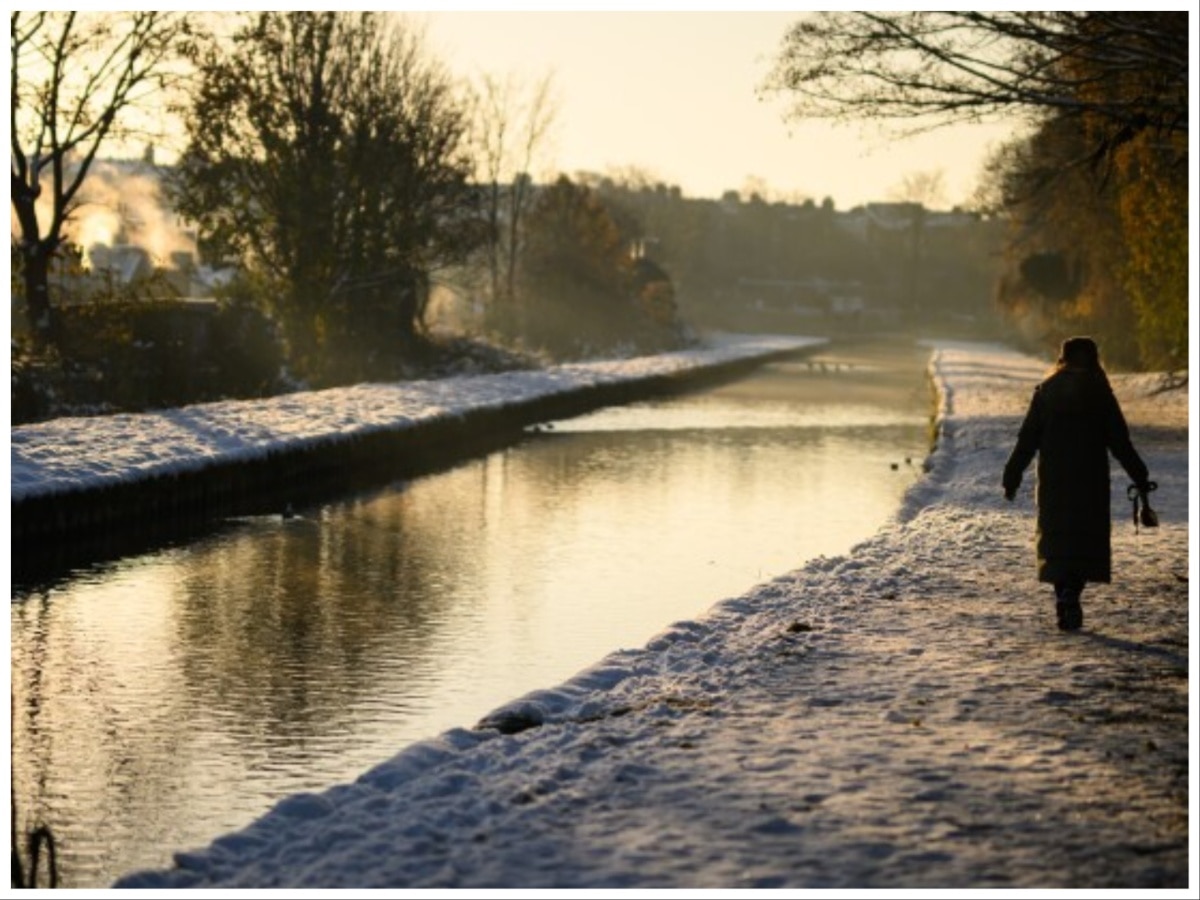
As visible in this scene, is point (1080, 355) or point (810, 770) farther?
point (1080, 355)

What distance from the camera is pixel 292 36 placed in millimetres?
39875

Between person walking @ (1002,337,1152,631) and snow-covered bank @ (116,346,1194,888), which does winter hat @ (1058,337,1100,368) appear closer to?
person walking @ (1002,337,1152,631)

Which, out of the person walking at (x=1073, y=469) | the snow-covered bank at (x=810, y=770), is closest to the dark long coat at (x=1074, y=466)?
the person walking at (x=1073, y=469)

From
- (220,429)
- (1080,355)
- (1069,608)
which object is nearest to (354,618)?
(1069,608)

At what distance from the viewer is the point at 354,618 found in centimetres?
1469

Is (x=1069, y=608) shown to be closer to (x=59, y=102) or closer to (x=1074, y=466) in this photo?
(x=1074, y=466)

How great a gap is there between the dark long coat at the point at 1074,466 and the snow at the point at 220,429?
29.9ft

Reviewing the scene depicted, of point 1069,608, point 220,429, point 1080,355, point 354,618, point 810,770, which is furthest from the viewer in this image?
point 220,429

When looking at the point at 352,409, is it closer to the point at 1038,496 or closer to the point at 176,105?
the point at 176,105

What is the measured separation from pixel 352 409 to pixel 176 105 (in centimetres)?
870

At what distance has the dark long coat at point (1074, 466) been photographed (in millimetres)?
11797

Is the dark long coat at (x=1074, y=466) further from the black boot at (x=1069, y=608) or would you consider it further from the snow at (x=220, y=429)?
the snow at (x=220, y=429)

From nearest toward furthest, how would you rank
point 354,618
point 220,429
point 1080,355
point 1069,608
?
1. point 1069,608
2. point 1080,355
3. point 354,618
4. point 220,429

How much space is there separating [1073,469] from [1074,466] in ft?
0.07
